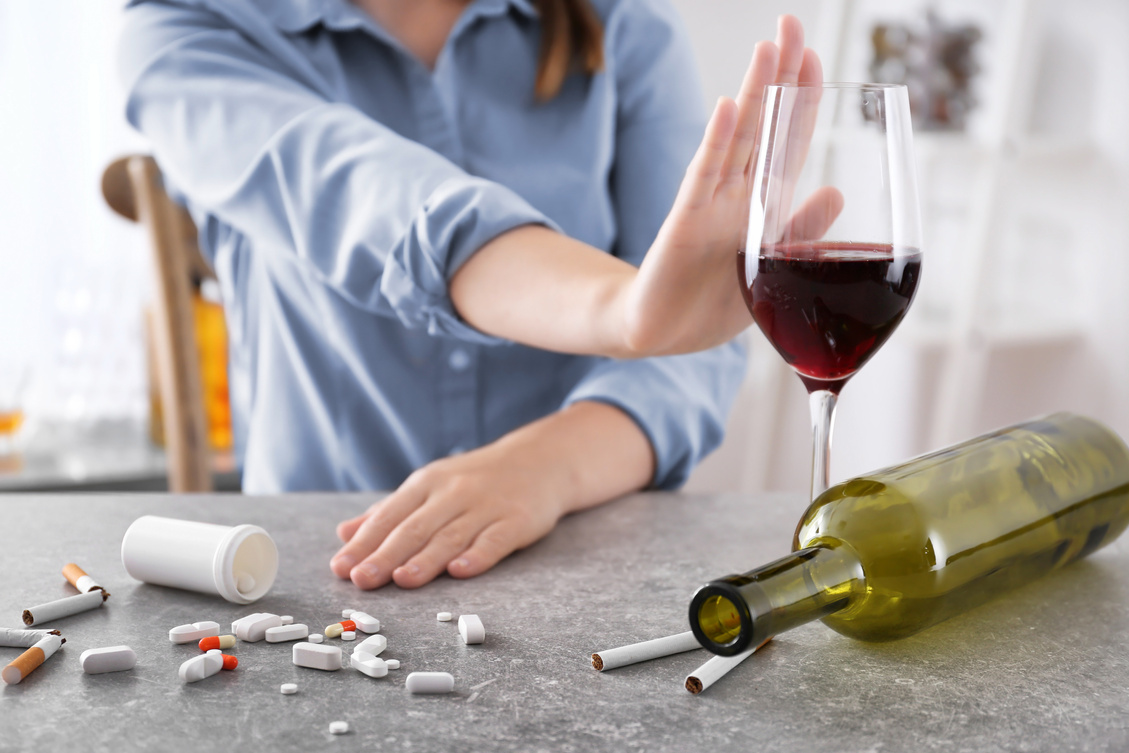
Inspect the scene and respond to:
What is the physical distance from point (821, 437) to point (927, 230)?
1930 millimetres

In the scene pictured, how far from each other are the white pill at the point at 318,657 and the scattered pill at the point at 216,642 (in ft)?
0.14

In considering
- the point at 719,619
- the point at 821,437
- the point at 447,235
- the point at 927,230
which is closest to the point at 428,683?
the point at 719,619

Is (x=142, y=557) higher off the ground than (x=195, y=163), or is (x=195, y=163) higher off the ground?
(x=195, y=163)

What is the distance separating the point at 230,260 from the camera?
1.22 m

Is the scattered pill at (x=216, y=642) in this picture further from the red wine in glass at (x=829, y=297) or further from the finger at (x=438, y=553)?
the red wine in glass at (x=829, y=297)

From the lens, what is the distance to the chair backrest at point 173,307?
1219 mm

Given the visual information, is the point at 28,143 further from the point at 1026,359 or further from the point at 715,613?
the point at 1026,359

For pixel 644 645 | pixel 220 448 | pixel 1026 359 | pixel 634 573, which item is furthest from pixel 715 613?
pixel 1026 359

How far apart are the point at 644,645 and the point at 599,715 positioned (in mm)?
64

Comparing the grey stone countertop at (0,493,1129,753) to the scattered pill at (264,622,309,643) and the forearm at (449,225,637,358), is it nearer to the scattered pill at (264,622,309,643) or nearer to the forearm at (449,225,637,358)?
the scattered pill at (264,622,309,643)

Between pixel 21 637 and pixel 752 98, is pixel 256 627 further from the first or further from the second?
pixel 752 98

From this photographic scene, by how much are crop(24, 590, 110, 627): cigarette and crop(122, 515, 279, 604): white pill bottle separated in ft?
0.11

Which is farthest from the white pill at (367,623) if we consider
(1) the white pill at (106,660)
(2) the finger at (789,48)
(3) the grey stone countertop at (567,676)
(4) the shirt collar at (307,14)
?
(4) the shirt collar at (307,14)

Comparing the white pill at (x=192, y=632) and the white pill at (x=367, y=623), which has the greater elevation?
the white pill at (x=192, y=632)
